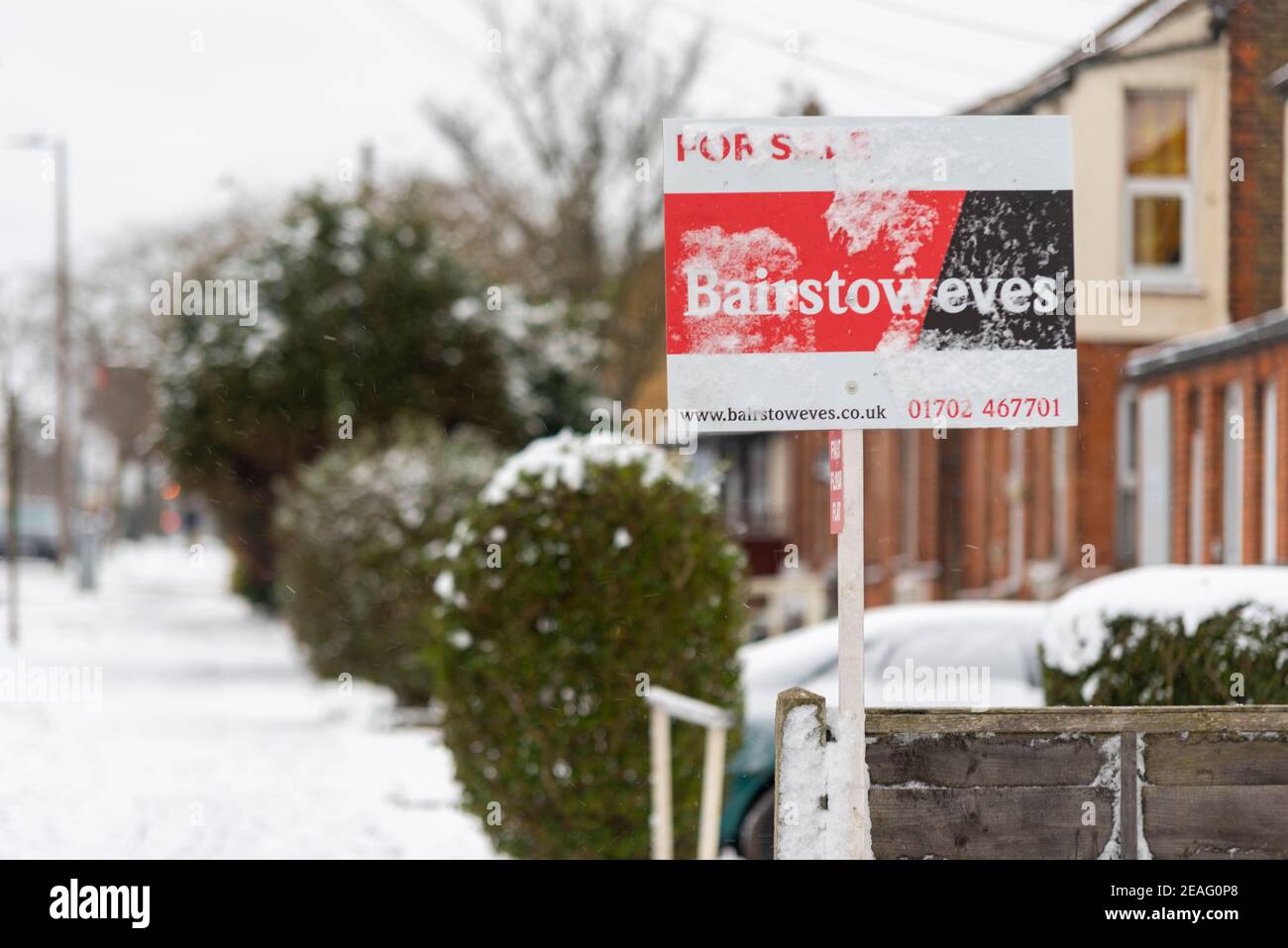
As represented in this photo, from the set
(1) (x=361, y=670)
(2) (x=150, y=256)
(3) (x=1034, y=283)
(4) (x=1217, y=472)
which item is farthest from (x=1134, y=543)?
(2) (x=150, y=256)

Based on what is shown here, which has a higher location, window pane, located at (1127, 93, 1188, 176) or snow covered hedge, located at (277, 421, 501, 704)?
window pane, located at (1127, 93, 1188, 176)

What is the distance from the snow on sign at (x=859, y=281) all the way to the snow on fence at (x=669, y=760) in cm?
258

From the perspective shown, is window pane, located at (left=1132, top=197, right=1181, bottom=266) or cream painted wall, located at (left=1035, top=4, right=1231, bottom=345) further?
window pane, located at (left=1132, top=197, right=1181, bottom=266)

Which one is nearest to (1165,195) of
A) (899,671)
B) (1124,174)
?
(1124,174)

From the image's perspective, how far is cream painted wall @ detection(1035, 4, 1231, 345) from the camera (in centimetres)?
1767

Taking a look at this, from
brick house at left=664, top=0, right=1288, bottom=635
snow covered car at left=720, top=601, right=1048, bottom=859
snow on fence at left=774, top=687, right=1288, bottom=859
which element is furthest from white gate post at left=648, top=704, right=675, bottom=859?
brick house at left=664, top=0, right=1288, bottom=635

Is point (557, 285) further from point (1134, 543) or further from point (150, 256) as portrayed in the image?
point (150, 256)

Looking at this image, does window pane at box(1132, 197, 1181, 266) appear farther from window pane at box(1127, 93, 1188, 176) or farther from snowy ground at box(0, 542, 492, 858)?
snowy ground at box(0, 542, 492, 858)

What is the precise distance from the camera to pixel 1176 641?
648 centimetres

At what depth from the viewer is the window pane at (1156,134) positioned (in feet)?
59.7

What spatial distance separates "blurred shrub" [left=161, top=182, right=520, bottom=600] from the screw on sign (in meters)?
18.5

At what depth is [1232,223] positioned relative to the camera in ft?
56.9

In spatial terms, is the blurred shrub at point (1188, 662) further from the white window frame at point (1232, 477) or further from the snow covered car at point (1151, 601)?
the white window frame at point (1232, 477)

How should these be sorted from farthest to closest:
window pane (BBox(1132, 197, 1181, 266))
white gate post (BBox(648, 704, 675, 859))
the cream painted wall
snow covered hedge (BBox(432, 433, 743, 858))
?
window pane (BBox(1132, 197, 1181, 266)) < the cream painted wall < snow covered hedge (BBox(432, 433, 743, 858)) < white gate post (BBox(648, 704, 675, 859))
